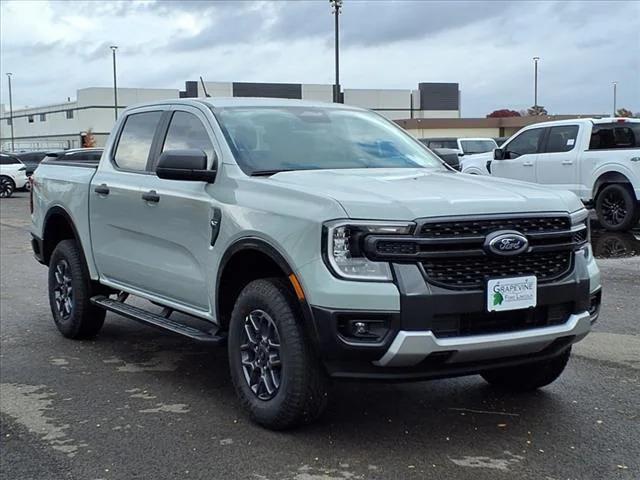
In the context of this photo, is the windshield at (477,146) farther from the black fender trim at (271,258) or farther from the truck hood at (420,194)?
the black fender trim at (271,258)

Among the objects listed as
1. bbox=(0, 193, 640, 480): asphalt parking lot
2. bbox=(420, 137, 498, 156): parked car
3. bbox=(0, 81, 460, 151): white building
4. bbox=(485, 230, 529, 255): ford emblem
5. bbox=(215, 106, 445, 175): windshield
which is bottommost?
bbox=(0, 193, 640, 480): asphalt parking lot

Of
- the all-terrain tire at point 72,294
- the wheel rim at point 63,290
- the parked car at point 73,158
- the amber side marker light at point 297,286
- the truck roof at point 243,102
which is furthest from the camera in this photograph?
the parked car at point 73,158

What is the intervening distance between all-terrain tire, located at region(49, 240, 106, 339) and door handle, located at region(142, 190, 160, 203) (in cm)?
→ 137

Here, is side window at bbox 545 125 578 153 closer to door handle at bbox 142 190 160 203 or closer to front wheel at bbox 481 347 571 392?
front wheel at bbox 481 347 571 392

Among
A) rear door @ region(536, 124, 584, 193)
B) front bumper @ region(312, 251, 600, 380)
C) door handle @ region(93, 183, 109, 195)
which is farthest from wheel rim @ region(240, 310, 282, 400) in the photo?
rear door @ region(536, 124, 584, 193)

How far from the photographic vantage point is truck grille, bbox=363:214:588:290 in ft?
12.6

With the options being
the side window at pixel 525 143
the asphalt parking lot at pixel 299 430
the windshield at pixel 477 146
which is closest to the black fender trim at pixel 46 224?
the asphalt parking lot at pixel 299 430

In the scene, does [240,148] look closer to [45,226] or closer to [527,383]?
[527,383]

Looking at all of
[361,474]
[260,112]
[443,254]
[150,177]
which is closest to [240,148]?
[260,112]

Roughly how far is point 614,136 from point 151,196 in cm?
1056

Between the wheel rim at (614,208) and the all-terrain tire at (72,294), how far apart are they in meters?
9.81

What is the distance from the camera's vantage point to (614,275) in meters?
9.60

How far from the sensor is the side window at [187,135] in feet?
17.2

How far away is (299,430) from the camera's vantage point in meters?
4.43
